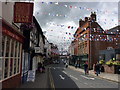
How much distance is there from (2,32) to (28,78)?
743 cm

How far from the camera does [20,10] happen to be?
10.6 meters

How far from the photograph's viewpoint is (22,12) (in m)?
10.5

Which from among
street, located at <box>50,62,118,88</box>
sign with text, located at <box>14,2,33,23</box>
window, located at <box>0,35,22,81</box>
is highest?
sign with text, located at <box>14,2,33,23</box>

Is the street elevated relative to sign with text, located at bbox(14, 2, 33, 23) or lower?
lower

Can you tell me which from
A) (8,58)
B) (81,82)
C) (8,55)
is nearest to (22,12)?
(8,55)

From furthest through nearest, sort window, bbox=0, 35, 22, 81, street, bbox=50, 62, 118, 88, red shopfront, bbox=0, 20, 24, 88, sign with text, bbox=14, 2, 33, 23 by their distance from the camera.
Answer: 1. street, bbox=50, 62, 118, 88
2. sign with text, bbox=14, 2, 33, 23
3. window, bbox=0, 35, 22, 81
4. red shopfront, bbox=0, 20, 24, 88

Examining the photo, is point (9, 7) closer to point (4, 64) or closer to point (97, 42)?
point (4, 64)

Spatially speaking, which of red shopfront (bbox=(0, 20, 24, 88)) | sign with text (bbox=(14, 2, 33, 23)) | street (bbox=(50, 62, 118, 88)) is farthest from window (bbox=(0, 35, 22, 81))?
street (bbox=(50, 62, 118, 88))

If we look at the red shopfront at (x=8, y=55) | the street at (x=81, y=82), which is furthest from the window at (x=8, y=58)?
the street at (x=81, y=82)

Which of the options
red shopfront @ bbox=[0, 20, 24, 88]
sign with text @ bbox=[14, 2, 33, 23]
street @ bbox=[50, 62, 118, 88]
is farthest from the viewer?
street @ bbox=[50, 62, 118, 88]

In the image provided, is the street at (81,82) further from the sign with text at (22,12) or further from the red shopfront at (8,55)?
the sign with text at (22,12)

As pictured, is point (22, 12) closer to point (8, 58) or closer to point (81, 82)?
point (8, 58)

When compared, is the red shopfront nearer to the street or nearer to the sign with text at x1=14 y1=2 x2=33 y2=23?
the sign with text at x1=14 y1=2 x2=33 y2=23

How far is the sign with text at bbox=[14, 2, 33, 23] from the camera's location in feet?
34.6
